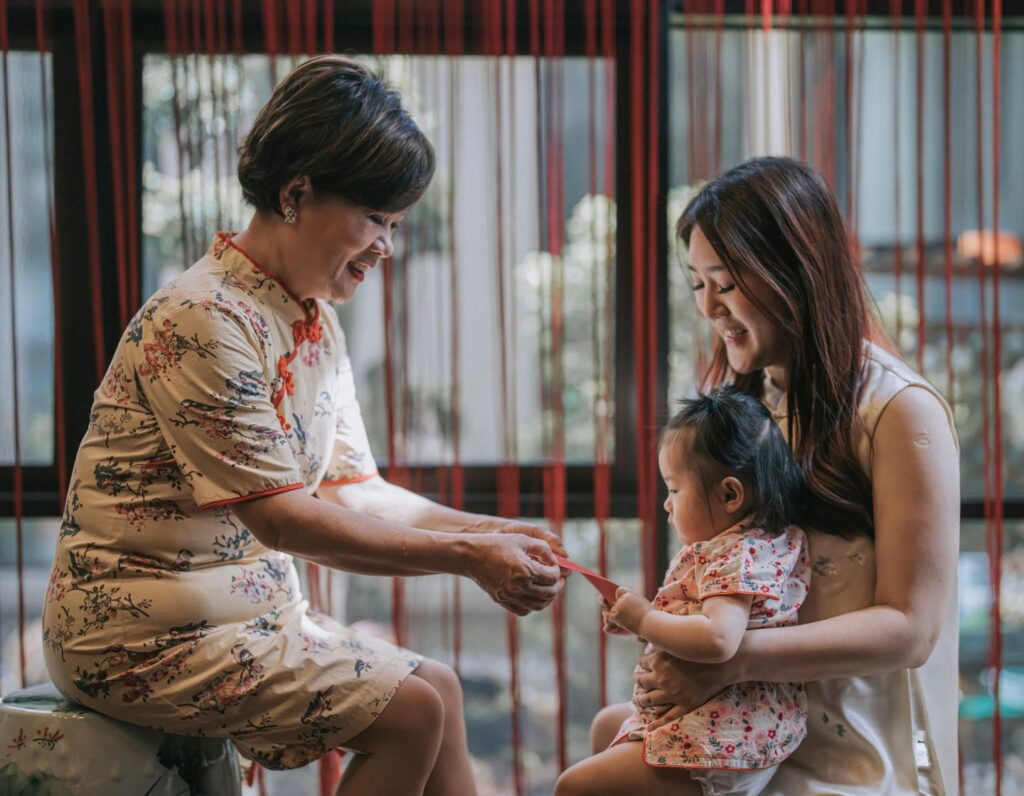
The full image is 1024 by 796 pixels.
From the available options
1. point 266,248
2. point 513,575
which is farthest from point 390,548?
point 266,248

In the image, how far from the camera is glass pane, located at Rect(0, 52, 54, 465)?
92.4 inches

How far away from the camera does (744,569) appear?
1.40m

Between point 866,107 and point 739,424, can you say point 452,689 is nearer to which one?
point 739,424

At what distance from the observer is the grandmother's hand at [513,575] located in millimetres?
1496

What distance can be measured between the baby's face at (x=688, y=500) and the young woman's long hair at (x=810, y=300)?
170mm

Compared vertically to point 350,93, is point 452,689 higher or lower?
lower

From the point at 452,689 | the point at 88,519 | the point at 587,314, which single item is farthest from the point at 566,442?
the point at 88,519

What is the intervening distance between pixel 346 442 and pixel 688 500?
71 cm

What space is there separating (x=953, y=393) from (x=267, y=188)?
166 centimetres

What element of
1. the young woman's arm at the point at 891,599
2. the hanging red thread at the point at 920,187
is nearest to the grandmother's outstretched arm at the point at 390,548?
the young woman's arm at the point at 891,599

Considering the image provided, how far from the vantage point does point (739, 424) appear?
4.84ft

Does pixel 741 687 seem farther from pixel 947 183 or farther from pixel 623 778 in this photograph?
pixel 947 183

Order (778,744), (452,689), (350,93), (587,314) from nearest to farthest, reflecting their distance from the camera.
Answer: (778,744)
(350,93)
(452,689)
(587,314)

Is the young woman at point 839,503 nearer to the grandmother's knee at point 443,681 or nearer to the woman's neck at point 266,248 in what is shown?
the grandmother's knee at point 443,681
